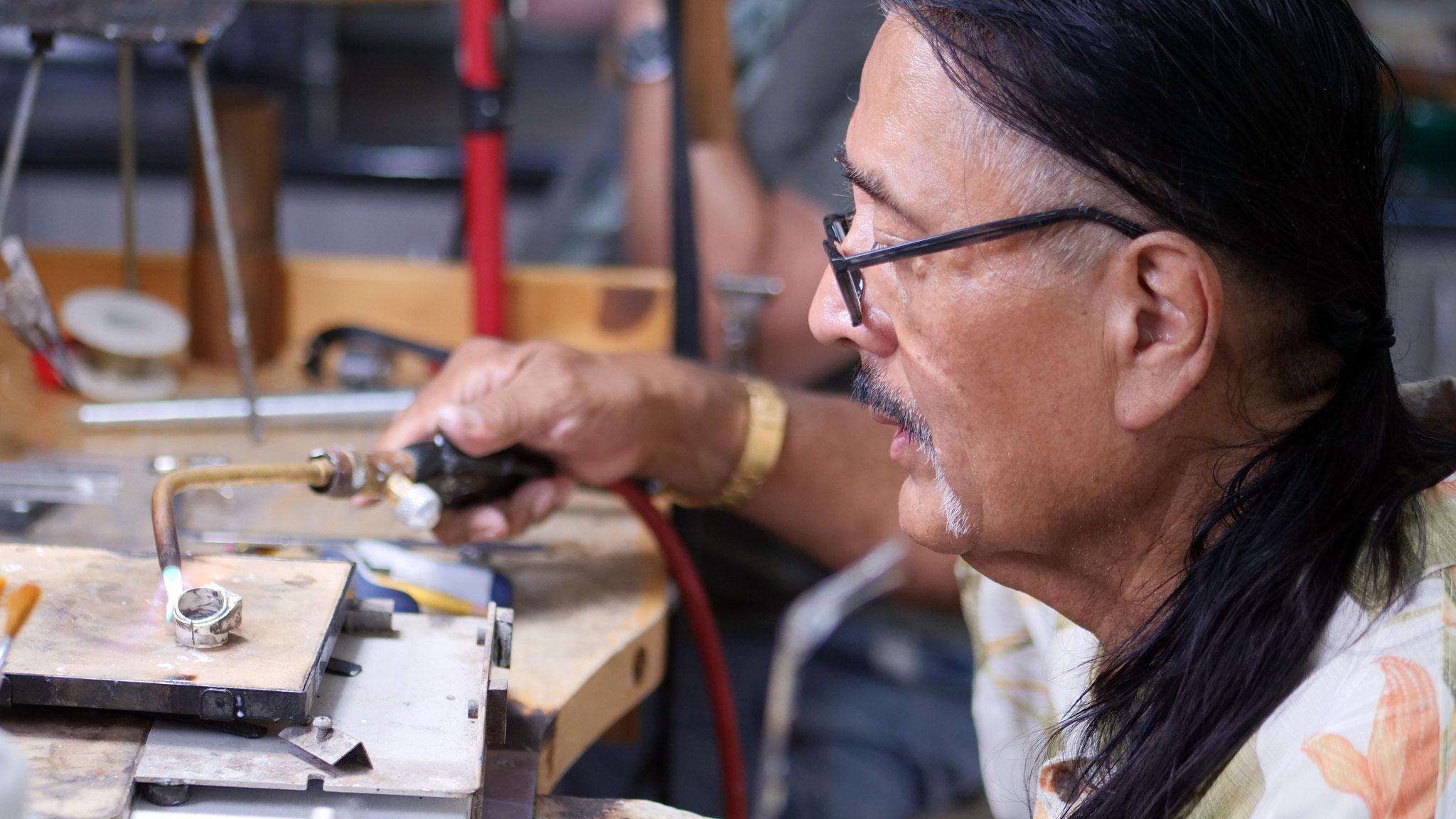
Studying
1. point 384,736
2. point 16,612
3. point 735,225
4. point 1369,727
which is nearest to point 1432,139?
point 735,225

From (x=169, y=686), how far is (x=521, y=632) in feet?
1.24

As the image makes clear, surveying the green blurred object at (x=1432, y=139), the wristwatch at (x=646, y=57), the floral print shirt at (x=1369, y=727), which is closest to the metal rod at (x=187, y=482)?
the floral print shirt at (x=1369, y=727)

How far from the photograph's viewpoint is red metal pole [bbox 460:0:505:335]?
1439mm

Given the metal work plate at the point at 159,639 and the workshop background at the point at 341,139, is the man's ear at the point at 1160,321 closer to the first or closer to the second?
the metal work plate at the point at 159,639

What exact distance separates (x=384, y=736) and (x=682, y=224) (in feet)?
2.91

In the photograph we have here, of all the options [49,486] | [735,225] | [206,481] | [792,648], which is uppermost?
[735,225]

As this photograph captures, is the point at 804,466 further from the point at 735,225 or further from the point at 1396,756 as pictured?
the point at 1396,756

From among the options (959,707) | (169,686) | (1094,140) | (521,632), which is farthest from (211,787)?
(959,707)

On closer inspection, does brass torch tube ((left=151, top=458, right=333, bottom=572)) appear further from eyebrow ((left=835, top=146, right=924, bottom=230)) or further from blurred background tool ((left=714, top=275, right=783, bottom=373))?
blurred background tool ((left=714, top=275, right=783, bottom=373))

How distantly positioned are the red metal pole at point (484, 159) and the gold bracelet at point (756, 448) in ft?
1.30

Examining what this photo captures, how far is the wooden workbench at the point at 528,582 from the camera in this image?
69 cm

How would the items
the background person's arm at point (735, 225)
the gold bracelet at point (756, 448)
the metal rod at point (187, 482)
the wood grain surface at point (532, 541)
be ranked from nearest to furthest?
the metal rod at point (187, 482), the wood grain surface at point (532, 541), the gold bracelet at point (756, 448), the background person's arm at point (735, 225)

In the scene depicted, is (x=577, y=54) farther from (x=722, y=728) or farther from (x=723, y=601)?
(x=722, y=728)

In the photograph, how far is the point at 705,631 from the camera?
48.8 inches
